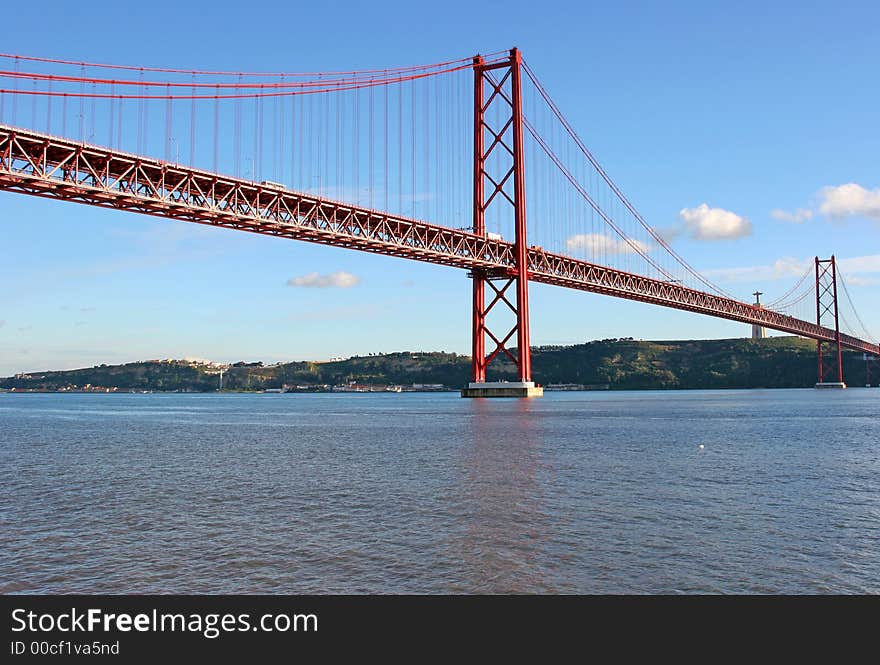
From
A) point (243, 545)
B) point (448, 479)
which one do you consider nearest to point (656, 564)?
point (243, 545)

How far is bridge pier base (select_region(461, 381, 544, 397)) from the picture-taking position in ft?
243

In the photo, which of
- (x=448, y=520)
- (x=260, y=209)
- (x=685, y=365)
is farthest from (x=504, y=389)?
(x=685, y=365)

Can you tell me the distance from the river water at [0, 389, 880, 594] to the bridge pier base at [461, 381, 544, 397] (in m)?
43.5

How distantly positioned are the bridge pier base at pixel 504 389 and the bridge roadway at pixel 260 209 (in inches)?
371

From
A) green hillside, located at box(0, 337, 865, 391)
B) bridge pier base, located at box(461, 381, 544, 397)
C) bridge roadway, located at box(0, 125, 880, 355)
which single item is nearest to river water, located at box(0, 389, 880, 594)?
bridge roadway, located at box(0, 125, 880, 355)

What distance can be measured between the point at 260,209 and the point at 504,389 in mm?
30638

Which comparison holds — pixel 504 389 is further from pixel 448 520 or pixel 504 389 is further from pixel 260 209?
pixel 448 520

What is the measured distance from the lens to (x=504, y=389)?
75812 mm

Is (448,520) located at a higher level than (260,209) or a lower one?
lower

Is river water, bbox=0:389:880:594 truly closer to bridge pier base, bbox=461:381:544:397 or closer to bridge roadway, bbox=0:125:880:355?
bridge roadway, bbox=0:125:880:355

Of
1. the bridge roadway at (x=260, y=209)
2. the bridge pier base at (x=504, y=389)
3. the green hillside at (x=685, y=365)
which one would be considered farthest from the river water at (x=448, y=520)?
the green hillside at (x=685, y=365)

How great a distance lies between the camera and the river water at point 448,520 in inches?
434

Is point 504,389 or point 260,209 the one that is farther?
point 504,389
